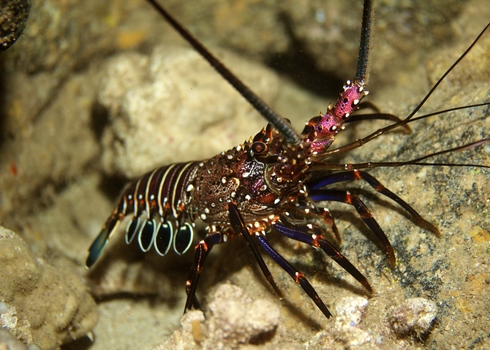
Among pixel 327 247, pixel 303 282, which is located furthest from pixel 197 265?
pixel 327 247

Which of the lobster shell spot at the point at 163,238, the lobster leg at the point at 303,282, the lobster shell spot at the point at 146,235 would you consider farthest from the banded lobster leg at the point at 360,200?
the lobster shell spot at the point at 146,235

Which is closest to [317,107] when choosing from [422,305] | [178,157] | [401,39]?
[401,39]

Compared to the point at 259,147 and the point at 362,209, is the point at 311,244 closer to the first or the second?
the point at 362,209

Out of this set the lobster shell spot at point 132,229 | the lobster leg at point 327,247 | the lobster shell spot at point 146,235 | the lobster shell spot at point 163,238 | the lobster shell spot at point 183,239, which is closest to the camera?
the lobster leg at point 327,247

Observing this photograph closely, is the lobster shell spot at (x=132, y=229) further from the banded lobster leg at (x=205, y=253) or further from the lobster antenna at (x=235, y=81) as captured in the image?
the lobster antenna at (x=235, y=81)

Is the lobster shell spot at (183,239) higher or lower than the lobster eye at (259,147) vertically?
lower

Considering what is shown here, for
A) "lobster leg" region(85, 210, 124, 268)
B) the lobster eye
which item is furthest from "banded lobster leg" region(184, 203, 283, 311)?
"lobster leg" region(85, 210, 124, 268)

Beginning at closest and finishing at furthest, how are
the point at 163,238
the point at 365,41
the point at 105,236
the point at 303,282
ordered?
the point at 365,41, the point at 303,282, the point at 163,238, the point at 105,236

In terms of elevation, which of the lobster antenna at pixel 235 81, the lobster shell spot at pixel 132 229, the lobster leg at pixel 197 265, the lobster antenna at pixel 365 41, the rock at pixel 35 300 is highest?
the lobster antenna at pixel 365 41
